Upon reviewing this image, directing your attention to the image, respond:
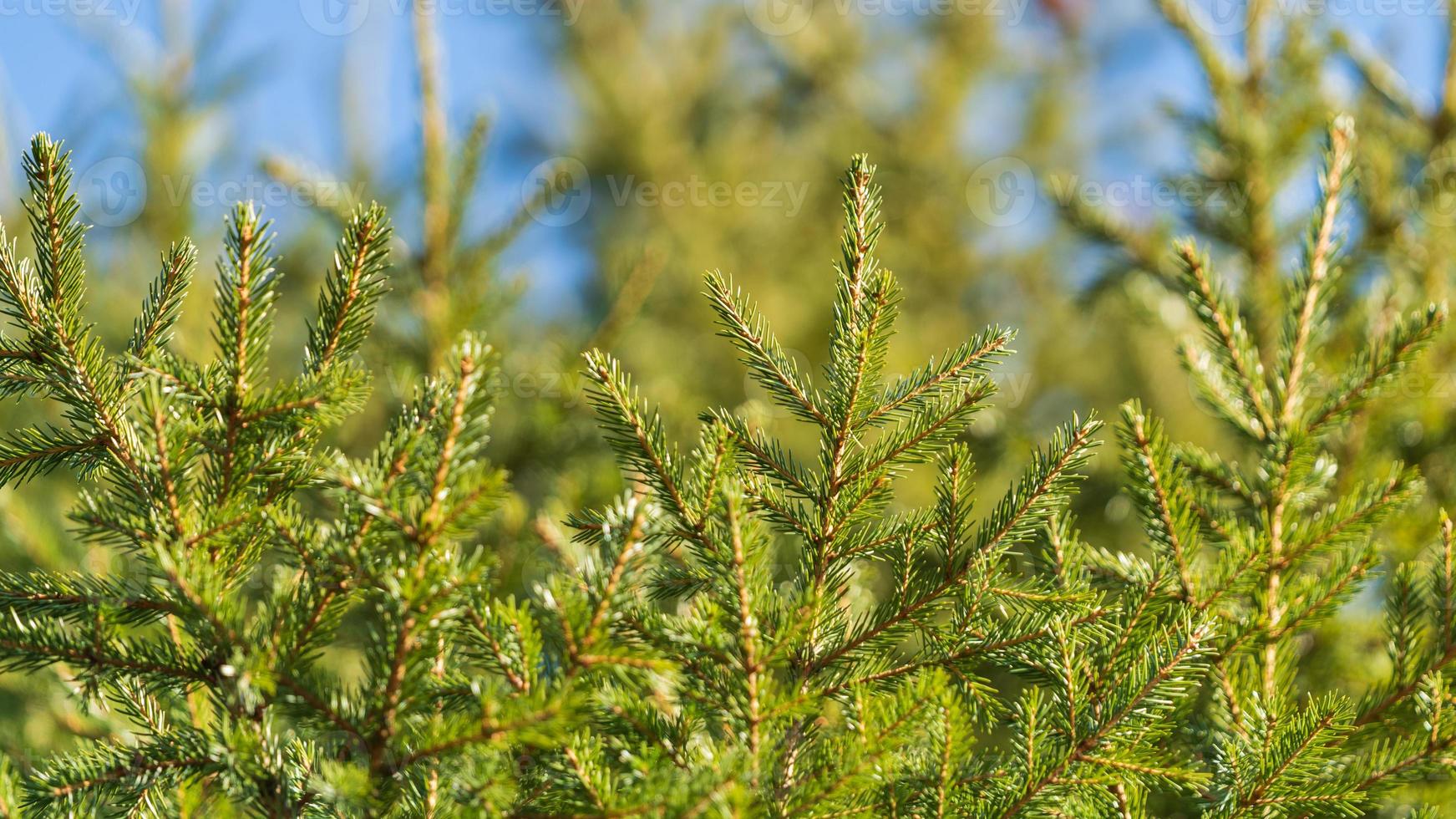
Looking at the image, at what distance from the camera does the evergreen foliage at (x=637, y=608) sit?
2.42 feet

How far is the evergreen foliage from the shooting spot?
0.74 meters

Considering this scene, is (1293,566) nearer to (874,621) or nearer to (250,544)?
(874,621)

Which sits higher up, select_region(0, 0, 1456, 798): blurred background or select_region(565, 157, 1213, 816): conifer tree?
select_region(0, 0, 1456, 798): blurred background

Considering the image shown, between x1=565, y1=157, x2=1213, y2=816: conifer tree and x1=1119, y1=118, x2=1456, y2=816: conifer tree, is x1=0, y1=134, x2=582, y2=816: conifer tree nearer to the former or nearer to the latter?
x1=565, y1=157, x2=1213, y2=816: conifer tree

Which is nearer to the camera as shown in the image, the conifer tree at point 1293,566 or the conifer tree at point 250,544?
the conifer tree at point 250,544

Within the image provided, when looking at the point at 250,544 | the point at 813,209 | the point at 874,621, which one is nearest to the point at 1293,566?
the point at 874,621

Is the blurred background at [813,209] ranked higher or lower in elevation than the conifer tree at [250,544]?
higher

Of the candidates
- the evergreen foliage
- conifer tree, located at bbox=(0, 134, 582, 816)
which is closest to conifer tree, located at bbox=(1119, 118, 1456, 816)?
the evergreen foliage

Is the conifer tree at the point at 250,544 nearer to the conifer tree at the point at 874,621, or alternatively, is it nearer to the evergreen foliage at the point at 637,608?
the evergreen foliage at the point at 637,608

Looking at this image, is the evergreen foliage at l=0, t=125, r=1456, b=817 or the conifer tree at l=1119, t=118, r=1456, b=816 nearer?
the evergreen foliage at l=0, t=125, r=1456, b=817

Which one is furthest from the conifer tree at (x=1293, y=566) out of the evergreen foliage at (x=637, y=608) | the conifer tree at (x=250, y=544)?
the conifer tree at (x=250, y=544)

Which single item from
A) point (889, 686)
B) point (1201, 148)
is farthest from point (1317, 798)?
point (1201, 148)

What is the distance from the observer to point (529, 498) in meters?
2.84

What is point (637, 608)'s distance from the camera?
816 millimetres
